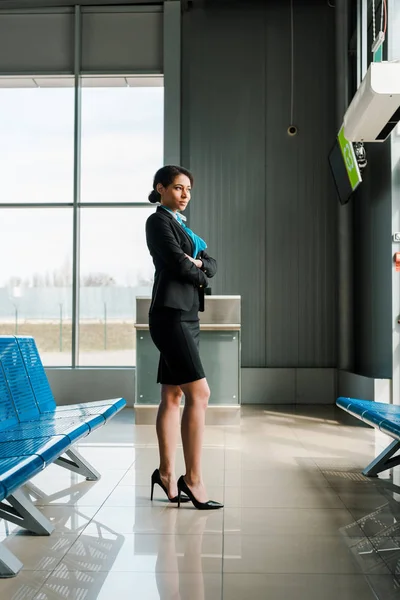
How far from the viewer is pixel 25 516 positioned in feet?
8.80

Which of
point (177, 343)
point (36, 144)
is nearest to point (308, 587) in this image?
point (177, 343)

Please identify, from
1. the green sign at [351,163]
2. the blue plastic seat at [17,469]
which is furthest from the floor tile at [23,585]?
the green sign at [351,163]

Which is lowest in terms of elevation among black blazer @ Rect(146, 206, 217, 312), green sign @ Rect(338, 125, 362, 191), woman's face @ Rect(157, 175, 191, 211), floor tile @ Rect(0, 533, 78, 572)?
floor tile @ Rect(0, 533, 78, 572)

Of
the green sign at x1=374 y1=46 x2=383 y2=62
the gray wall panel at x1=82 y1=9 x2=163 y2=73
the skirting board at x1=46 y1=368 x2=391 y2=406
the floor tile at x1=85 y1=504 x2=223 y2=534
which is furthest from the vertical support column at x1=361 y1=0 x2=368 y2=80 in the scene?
the floor tile at x1=85 y1=504 x2=223 y2=534

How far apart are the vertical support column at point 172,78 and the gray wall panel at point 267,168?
0.59ft

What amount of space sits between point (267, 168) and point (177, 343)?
213 inches

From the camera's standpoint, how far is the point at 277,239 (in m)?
8.01

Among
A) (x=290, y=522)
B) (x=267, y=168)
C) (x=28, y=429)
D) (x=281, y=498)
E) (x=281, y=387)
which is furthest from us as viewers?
(x=267, y=168)

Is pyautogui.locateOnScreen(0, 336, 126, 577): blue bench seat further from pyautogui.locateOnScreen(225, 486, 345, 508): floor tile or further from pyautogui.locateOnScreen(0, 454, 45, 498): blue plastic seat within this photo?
pyautogui.locateOnScreen(225, 486, 345, 508): floor tile

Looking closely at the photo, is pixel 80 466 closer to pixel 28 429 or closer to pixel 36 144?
pixel 28 429

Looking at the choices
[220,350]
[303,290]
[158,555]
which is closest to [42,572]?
[158,555]

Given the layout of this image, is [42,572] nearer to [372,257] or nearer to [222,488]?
[222,488]

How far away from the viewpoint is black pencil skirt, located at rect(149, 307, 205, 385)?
10.0 feet

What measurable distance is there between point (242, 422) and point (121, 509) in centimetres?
328
